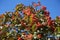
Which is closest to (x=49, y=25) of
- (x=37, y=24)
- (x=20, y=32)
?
(x=37, y=24)

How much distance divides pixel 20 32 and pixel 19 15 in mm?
574

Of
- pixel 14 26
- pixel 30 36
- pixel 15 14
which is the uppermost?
pixel 15 14

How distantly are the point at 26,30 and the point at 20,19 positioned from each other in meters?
0.57

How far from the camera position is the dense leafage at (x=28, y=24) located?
538 cm

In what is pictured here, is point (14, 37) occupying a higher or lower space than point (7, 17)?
lower

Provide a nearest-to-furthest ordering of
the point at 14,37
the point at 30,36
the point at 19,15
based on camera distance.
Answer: the point at 30,36
the point at 14,37
the point at 19,15

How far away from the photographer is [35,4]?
6371mm

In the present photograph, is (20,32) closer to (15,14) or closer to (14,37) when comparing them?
(14,37)

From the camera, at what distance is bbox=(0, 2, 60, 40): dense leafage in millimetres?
5383

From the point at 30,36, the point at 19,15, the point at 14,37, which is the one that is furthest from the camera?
the point at 19,15

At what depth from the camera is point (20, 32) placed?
586 centimetres

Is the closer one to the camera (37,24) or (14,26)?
(37,24)

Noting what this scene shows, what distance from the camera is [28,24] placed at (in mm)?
5656

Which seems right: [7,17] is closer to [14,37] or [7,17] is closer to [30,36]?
[14,37]
